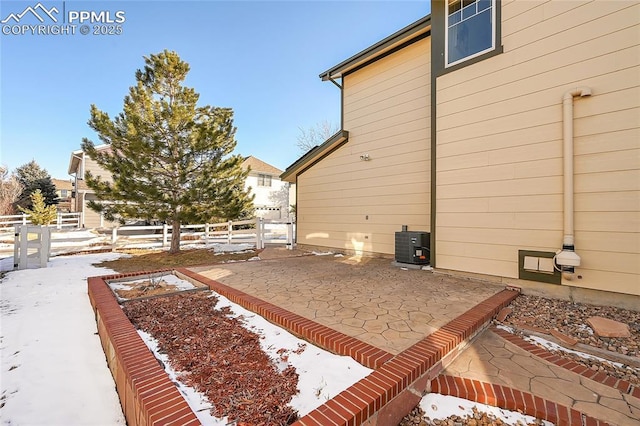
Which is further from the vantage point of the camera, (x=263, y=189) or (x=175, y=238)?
(x=263, y=189)

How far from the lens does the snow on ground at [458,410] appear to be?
1.82 m

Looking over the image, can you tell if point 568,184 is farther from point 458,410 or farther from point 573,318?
point 458,410

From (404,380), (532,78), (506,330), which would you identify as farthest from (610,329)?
(532,78)

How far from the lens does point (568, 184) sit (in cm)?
384

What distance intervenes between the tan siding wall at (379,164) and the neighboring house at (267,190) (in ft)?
45.4

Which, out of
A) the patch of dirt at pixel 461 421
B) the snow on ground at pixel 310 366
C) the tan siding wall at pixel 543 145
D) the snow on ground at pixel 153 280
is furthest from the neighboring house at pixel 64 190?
the patch of dirt at pixel 461 421

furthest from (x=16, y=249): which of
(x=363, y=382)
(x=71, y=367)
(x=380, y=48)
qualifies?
(x=380, y=48)

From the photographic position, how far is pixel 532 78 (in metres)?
4.30

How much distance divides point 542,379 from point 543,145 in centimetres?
353

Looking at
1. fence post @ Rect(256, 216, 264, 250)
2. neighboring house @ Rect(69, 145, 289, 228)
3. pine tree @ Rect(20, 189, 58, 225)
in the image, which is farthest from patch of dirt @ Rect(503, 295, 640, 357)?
pine tree @ Rect(20, 189, 58, 225)

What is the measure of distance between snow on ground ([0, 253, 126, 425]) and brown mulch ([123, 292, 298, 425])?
0.50 meters

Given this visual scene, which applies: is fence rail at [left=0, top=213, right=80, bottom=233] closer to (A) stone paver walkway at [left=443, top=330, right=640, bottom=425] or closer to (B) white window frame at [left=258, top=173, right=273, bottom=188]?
(B) white window frame at [left=258, top=173, right=273, bottom=188]

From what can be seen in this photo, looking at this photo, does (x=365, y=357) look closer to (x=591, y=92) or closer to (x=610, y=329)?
(x=610, y=329)

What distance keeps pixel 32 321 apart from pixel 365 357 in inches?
174
